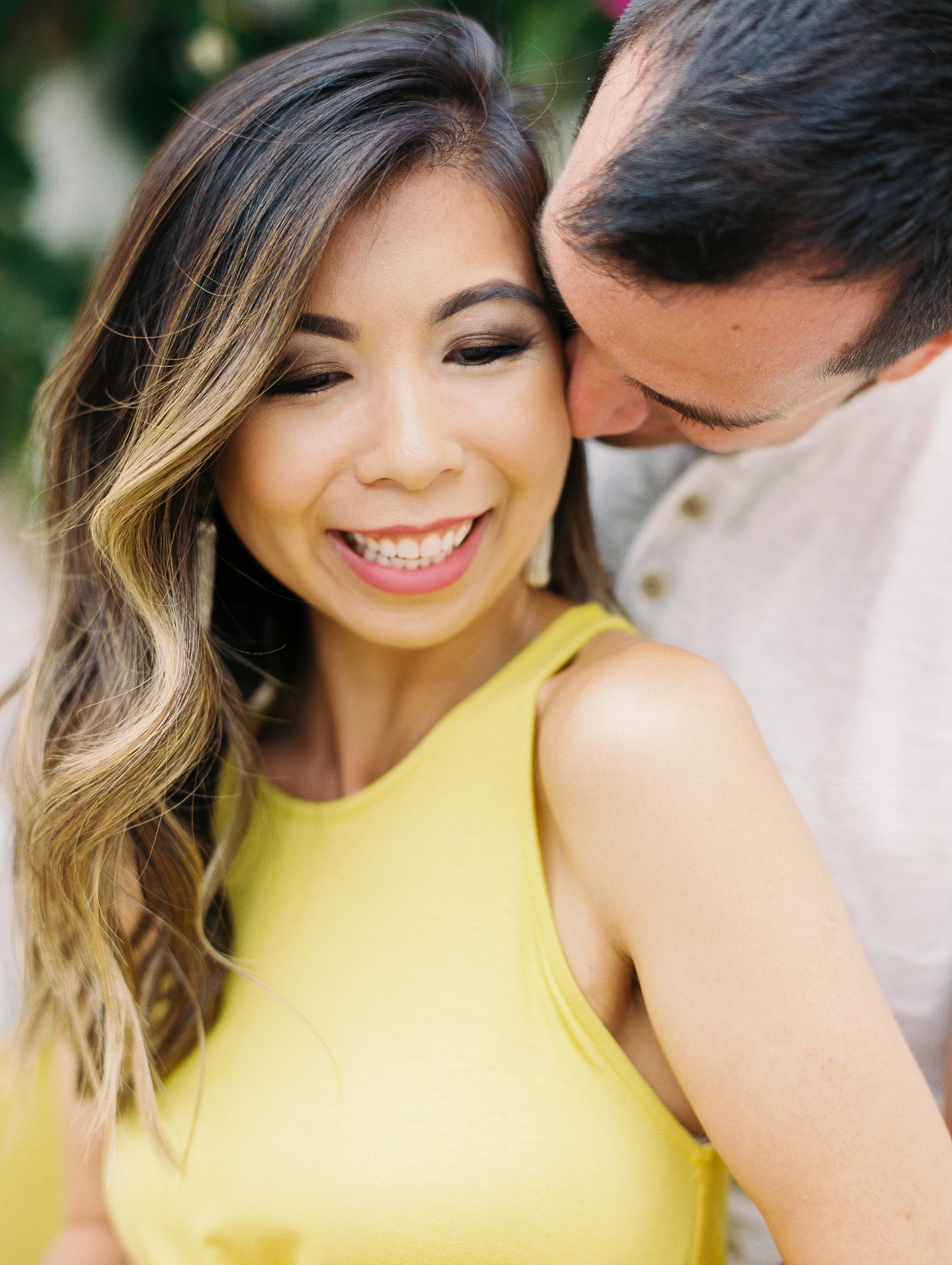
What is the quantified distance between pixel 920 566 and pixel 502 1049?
0.77 meters

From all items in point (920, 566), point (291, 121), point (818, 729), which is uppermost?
point (291, 121)

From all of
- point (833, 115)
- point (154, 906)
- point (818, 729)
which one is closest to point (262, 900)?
point (154, 906)

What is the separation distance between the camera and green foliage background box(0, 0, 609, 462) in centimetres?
195

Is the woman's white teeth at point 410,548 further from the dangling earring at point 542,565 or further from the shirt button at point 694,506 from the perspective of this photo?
the shirt button at point 694,506

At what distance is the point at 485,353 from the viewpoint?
118 centimetres

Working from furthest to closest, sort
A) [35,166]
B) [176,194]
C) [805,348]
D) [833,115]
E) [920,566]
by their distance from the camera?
[35,166] → [920,566] → [176,194] → [805,348] → [833,115]

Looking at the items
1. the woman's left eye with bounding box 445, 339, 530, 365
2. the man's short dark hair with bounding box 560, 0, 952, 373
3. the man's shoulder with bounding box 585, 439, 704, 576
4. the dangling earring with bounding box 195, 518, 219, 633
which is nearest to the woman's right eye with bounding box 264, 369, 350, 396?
the woman's left eye with bounding box 445, 339, 530, 365

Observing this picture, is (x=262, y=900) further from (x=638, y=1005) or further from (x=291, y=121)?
(x=291, y=121)

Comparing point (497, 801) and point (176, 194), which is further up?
point (176, 194)

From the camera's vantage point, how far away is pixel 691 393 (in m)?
1.06

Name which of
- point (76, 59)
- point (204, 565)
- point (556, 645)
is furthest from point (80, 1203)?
point (76, 59)

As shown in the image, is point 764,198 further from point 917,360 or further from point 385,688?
point 385,688

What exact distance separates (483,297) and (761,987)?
2.40 ft

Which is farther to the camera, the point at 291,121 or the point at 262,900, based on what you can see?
the point at 262,900
